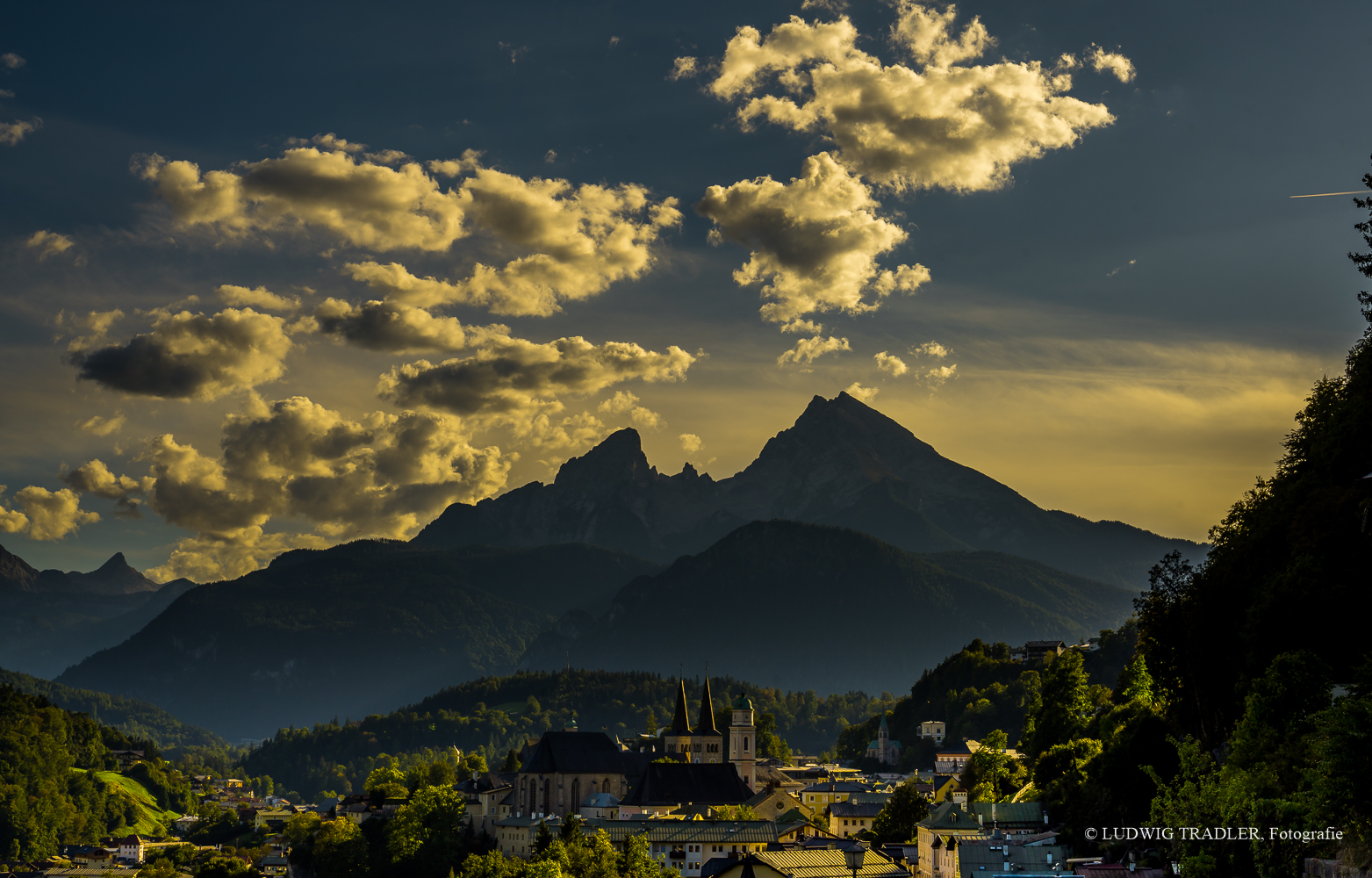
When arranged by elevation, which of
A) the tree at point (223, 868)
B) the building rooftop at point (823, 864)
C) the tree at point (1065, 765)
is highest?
the tree at point (1065, 765)

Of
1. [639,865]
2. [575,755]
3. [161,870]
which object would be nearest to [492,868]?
[639,865]

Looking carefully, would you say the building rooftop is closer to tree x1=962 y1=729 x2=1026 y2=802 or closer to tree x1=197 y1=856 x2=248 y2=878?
tree x1=962 y1=729 x2=1026 y2=802

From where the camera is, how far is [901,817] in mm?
130375

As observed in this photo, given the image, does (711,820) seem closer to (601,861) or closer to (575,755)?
(601,861)

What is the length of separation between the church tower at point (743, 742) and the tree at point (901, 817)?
54.6 meters

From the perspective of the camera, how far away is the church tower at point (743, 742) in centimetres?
18950

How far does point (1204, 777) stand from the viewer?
60.2 metres

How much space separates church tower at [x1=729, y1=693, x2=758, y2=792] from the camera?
18950 cm

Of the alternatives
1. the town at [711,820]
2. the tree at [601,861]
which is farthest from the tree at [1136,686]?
the tree at [601,861]

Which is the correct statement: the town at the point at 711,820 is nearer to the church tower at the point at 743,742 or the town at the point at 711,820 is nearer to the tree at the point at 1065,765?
the church tower at the point at 743,742

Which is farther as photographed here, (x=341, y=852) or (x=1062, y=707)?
(x=341, y=852)

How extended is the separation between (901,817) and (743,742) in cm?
6535

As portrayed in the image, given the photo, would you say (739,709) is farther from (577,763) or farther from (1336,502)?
(1336,502)

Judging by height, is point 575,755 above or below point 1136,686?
below
